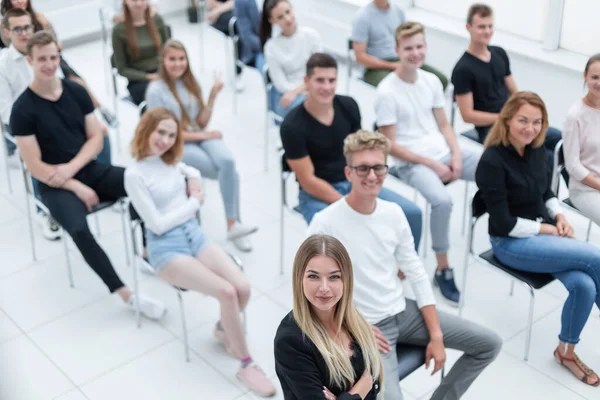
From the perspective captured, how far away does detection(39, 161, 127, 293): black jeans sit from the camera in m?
3.97

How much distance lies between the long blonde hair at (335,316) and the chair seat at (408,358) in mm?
550

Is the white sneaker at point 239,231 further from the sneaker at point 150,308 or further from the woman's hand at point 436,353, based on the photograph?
the woman's hand at point 436,353

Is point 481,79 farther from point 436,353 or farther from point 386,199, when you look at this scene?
point 436,353

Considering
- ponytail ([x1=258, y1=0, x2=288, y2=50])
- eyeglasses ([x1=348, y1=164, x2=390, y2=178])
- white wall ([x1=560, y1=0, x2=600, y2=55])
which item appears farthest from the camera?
white wall ([x1=560, y1=0, x2=600, y2=55])

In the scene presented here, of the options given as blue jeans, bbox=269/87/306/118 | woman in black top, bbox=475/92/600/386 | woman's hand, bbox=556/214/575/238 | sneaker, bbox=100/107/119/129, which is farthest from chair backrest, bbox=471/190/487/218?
sneaker, bbox=100/107/119/129

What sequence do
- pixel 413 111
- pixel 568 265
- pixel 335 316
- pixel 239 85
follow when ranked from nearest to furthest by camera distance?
pixel 335 316 < pixel 568 265 < pixel 413 111 < pixel 239 85

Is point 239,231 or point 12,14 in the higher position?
point 12,14

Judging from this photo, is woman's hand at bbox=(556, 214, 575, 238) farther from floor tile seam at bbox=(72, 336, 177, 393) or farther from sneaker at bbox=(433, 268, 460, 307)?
floor tile seam at bbox=(72, 336, 177, 393)

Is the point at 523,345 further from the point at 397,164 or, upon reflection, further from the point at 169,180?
the point at 169,180

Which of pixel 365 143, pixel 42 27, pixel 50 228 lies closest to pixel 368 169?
pixel 365 143

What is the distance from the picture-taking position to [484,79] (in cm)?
458

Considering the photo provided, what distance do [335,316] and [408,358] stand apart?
69cm

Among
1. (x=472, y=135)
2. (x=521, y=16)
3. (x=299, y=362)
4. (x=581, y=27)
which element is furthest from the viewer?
(x=521, y=16)

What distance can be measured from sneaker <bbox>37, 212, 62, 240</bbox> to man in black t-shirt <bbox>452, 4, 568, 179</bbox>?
235 cm
